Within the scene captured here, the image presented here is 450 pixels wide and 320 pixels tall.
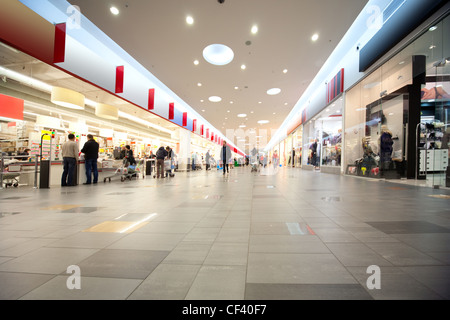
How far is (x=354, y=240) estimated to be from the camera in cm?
185

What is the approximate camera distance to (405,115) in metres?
7.79

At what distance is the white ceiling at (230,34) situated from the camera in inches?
255

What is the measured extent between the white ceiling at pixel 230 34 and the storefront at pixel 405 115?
2.16 m

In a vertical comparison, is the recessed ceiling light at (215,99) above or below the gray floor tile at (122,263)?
above

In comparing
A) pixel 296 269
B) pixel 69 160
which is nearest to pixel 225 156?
pixel 69 160

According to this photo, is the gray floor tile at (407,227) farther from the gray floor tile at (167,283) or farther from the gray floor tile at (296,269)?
the gray floor tile at (167,283)

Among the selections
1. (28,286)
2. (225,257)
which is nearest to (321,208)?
(225,257)

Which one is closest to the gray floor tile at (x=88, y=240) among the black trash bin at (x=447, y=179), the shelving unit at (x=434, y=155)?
the black trash bin at (x=447, y=179)

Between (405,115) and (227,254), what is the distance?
365 inches

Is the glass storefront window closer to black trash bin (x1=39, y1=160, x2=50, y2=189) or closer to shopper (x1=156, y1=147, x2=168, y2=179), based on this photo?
shopper (x1=156, y1=147, x2=168, y2=179)

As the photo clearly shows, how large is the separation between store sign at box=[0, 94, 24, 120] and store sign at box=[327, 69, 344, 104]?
531 inches

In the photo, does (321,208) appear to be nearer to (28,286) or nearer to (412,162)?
(28,286)

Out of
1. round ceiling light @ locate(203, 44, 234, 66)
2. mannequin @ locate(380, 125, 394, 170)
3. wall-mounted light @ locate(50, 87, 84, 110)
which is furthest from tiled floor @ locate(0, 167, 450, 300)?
round ceiling light @ locate(203, 44, 234, 66)

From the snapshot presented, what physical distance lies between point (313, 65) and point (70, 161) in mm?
10548
